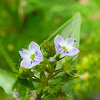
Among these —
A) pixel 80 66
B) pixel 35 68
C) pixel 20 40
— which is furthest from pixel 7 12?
pixel 35 68

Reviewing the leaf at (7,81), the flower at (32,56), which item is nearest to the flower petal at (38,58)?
the flower at (32,56)

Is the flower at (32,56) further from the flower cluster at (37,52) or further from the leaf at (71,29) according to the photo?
the leaf at (71,29)

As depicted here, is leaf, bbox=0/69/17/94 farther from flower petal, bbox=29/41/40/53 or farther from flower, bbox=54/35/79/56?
flower, bbox=54/35/79/56

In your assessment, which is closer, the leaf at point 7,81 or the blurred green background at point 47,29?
the leaf at point 7,81

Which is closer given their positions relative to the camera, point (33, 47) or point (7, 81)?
point (33, 47)

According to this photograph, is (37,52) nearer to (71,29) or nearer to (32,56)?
(32,56)

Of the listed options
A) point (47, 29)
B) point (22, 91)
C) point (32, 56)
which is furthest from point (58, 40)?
point (47, 29)
